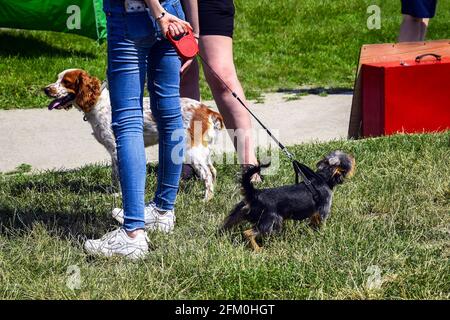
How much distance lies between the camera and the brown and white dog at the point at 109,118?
6242mm

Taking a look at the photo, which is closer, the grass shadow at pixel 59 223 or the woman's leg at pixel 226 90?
the grass shadow at pixel 59 223

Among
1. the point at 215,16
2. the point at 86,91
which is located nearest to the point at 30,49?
the point at 86,91

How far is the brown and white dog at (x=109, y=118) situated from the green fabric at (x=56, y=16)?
15.3 ft

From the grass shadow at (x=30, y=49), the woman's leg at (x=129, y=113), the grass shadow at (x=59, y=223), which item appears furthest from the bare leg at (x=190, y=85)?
the grass shadow at (x=30, y=49)

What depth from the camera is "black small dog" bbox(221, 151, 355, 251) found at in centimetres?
467

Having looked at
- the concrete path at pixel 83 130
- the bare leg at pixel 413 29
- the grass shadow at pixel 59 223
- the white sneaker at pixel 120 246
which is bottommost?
the concrete path at pixel 83 130

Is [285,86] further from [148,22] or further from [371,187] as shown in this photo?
[148,22]

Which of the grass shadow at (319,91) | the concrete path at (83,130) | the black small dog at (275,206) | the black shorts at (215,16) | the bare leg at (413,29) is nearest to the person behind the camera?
the black small dog at (275,206)

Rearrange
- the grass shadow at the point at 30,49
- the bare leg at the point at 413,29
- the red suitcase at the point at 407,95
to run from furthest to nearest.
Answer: the grass shadow at the point at 30,49, the bare leg at the point at 413,29, the red suitcase at the point at 407,95

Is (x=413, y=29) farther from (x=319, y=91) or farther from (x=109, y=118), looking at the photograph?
(x=109, y=118)

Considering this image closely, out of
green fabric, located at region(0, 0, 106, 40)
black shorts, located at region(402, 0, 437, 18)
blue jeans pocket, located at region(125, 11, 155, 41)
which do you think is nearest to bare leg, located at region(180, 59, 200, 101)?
blue jeans pocket, located at region(125, 11, 155, 41)

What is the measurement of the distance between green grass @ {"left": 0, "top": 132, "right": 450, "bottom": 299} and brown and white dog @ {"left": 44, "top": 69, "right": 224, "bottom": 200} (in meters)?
0.18

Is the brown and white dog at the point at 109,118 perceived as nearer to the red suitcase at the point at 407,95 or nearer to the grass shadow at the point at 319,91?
the red suitcase at the point at 407,95
